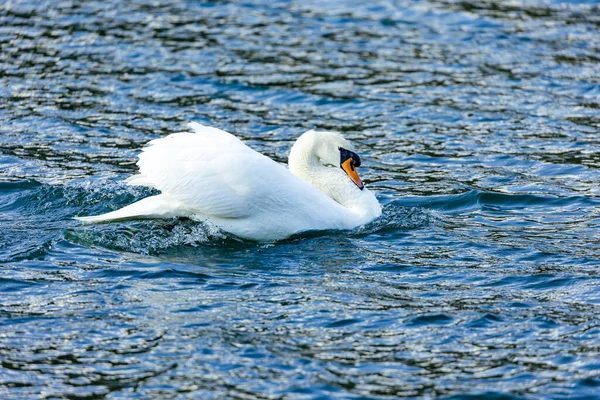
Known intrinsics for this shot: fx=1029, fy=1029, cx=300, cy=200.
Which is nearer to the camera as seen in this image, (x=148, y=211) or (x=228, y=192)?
(x=228, y=192)

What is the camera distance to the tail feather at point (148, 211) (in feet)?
31.7

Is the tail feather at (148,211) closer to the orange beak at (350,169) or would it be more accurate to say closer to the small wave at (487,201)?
the orange beak at (350,169)

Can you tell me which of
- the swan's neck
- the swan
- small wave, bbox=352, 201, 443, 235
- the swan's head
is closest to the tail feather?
the swan

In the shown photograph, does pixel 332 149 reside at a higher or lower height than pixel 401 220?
higher

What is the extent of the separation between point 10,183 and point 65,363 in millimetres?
4862

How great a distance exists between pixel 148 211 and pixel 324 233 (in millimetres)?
1721

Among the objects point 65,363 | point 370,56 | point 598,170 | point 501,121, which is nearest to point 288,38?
point 370,56

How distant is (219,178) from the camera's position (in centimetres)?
954

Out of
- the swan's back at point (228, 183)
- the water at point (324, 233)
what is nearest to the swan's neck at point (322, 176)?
the water at point (324, 233)

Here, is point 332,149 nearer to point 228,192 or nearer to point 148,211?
point 228,192

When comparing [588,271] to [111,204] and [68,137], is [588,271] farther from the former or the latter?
[68,137]

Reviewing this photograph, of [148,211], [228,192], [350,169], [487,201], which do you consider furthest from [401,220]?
[148,211]

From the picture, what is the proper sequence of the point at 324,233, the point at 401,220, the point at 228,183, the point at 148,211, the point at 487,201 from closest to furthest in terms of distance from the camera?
the point at 228,183
the point at 148,211
the point at 324,233
the point at 401,220
the point at 487,201

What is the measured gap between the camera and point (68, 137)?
13555 mm
